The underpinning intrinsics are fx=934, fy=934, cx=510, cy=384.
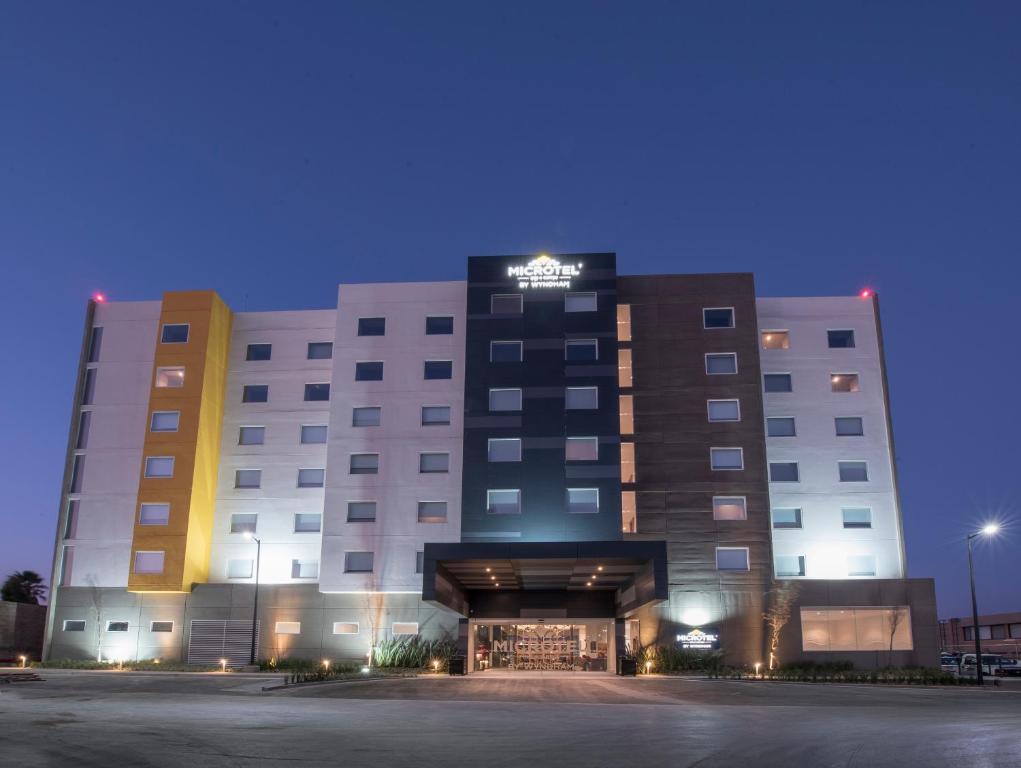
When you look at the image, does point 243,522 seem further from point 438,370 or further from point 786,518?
point 786,518

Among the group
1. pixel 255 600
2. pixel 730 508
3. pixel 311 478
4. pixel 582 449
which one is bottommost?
pixel 255 600

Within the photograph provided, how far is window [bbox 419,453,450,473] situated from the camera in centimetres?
5241

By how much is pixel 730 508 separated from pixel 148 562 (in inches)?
1278

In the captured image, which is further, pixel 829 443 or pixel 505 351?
pixel 829 443

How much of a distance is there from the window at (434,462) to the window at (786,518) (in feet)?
61.1

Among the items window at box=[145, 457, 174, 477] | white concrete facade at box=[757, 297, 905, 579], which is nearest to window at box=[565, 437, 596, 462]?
white concrete facade at box=[757, 297, 905, 579]

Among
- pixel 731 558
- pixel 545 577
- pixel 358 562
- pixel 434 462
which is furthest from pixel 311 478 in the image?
pixel 731 558

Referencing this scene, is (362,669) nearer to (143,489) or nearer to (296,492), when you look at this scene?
(296,492)

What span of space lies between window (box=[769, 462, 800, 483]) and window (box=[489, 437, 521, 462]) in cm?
1468

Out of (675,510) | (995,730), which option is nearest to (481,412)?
(675,510)

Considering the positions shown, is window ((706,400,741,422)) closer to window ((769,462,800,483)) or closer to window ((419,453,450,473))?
window ((769,462,800,483))

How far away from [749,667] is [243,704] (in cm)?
2953

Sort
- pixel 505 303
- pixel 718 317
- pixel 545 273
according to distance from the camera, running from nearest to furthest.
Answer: pixel 545 273 → pixel 505 303 → pixel 718 317

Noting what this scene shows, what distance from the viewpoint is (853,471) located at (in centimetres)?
5309
